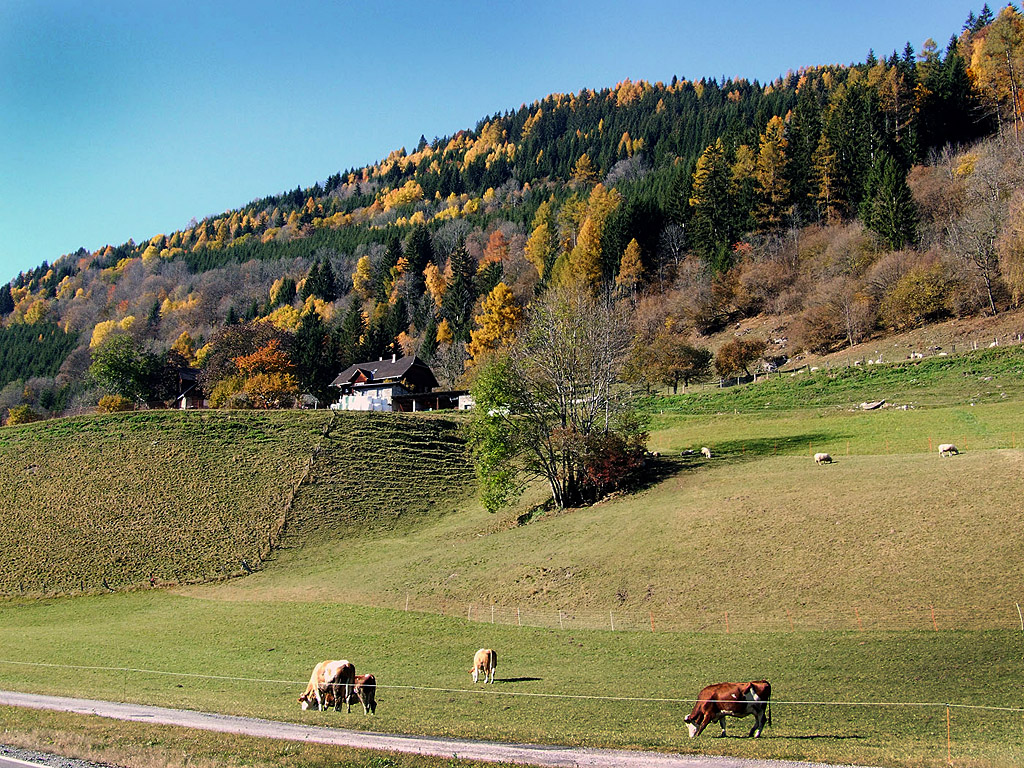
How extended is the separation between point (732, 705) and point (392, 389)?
87.2 metres

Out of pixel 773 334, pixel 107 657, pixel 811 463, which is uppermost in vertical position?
pixel 773 334

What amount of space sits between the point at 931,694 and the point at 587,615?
14.8m

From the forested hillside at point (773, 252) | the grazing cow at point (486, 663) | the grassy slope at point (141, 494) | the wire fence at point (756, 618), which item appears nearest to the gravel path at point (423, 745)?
the grazing cow at point (486, 663)

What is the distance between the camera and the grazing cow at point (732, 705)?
15.3m

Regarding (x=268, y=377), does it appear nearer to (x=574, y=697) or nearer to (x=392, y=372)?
(x=392, y=372)

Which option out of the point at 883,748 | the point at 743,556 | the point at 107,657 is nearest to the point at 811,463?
the point at 743,556

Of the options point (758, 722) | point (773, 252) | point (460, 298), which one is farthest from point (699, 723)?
point (460, 298)

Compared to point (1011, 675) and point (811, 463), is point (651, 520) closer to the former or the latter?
point (811, 463)

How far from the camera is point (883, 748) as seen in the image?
13562 millimetres

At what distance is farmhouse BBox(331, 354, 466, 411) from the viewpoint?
3824 inches

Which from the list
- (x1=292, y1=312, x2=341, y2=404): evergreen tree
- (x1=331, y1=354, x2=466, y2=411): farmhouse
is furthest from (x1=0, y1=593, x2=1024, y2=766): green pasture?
(x1=292, y1=312, x2=341, y2=404): evergreen tree

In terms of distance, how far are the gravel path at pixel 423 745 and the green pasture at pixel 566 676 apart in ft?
2.35

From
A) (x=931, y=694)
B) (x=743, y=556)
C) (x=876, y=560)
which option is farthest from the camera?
(x=743, y=556)

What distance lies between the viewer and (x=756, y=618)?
26.1 meters
